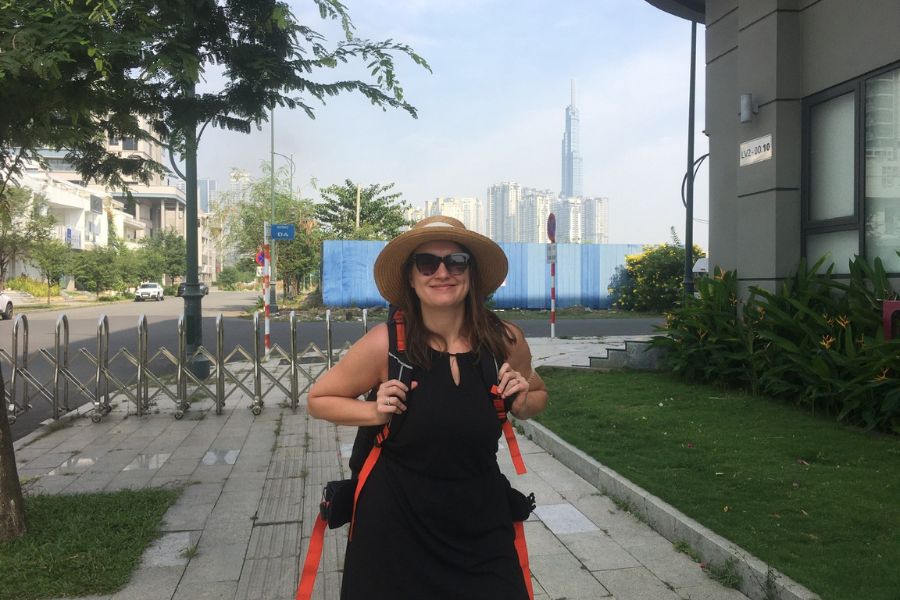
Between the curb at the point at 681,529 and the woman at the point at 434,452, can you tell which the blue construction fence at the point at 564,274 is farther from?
the woman at the point at 434,452

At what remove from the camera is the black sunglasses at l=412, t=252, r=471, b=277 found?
2.21 meters

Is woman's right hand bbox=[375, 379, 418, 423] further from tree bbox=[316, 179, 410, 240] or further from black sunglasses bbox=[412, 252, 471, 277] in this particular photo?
tree bbox=[316, 179, 410, 240]

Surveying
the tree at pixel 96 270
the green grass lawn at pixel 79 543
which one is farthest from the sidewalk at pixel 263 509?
the tree at pixel 96 270

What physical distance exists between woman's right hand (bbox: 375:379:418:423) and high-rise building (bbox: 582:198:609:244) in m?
88.8

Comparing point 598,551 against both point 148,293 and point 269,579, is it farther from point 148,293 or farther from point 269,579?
point 148,293

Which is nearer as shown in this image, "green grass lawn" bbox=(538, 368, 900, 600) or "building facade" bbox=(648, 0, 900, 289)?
"green grass lawn" bbox=(538, 368, 900, 600)

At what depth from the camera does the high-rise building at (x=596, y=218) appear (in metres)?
89.6

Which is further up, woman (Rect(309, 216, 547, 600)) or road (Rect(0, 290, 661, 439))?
woman (Rect(309, 216, 547, 600))

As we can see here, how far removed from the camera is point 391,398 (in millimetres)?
1960

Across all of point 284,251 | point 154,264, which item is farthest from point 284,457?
point 154,264

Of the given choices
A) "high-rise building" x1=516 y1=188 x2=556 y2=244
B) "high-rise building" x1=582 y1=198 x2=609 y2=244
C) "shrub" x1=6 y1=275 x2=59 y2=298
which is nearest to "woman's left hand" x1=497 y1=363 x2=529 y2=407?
"shrub" x1=6 y1=275 x2=59 y2=298

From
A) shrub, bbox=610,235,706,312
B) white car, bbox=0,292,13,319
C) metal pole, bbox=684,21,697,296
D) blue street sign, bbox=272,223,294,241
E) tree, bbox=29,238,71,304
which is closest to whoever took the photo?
metal pole, bbox=684,21,697,296

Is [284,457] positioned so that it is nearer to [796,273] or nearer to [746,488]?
[746,488]

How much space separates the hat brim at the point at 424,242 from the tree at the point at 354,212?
33461mm
